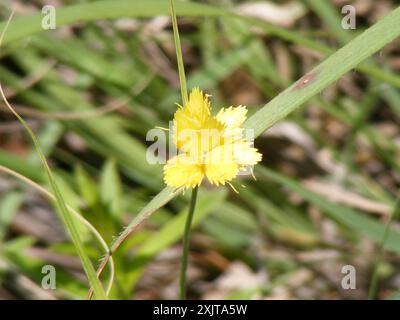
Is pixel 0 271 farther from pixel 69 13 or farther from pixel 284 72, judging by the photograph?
pixel 284 72

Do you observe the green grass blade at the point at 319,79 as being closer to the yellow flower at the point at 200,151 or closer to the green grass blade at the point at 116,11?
the yellow flower at the point at 200,151

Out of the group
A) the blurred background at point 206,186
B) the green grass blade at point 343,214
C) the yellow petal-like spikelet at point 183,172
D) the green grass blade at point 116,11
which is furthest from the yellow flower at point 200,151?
the blurred background at point 206,186

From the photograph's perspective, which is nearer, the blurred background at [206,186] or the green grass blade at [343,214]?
the green grass blade at [343,214]

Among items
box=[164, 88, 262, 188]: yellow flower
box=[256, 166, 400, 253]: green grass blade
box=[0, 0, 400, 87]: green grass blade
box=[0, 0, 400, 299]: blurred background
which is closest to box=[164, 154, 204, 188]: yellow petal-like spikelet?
box=[164, 88, 262, 188]: yellow flower
